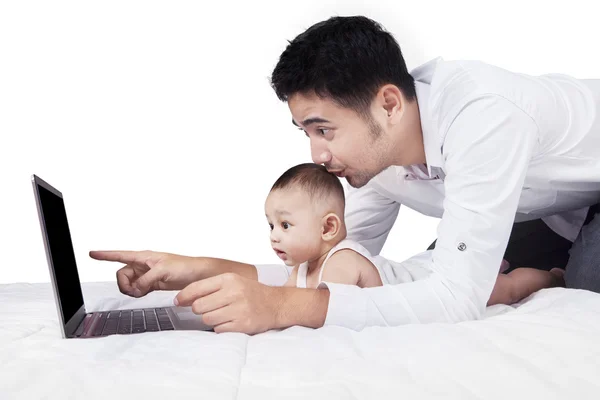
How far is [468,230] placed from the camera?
1.42m

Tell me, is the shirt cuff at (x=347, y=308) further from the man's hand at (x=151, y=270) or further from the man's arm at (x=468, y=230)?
the man's hand at (x=151, y=270)

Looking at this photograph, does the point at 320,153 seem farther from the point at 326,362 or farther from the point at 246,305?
the point at 326,362

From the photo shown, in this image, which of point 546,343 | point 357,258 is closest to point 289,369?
point 546,343

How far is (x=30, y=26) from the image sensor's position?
333 cm

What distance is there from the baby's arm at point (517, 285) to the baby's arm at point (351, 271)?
0.95 ft

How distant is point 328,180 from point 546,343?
2.72 ft

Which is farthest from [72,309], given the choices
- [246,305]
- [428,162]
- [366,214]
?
[366,214]

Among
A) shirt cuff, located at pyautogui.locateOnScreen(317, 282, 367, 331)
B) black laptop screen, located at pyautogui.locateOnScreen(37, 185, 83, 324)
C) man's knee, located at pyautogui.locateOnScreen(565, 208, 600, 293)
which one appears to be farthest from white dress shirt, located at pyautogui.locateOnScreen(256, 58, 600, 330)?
black laptop screen, located at pyautogui.locateOnScreen(37, 185, 83, 324)

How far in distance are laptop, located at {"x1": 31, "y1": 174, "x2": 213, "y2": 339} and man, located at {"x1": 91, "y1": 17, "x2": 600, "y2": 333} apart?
9 cm

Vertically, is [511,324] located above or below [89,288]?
above

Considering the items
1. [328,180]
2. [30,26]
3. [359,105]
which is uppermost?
[30,26]

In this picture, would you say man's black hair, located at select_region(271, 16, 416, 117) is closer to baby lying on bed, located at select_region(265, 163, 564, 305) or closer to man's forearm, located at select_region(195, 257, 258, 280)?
baby lying on bed, located at select_region(265, 163, 564, 305)

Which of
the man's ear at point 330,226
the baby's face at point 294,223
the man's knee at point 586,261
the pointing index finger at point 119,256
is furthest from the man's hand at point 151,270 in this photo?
the man's knee at point 586,261

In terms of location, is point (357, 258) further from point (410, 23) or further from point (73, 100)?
point (73, 100)
